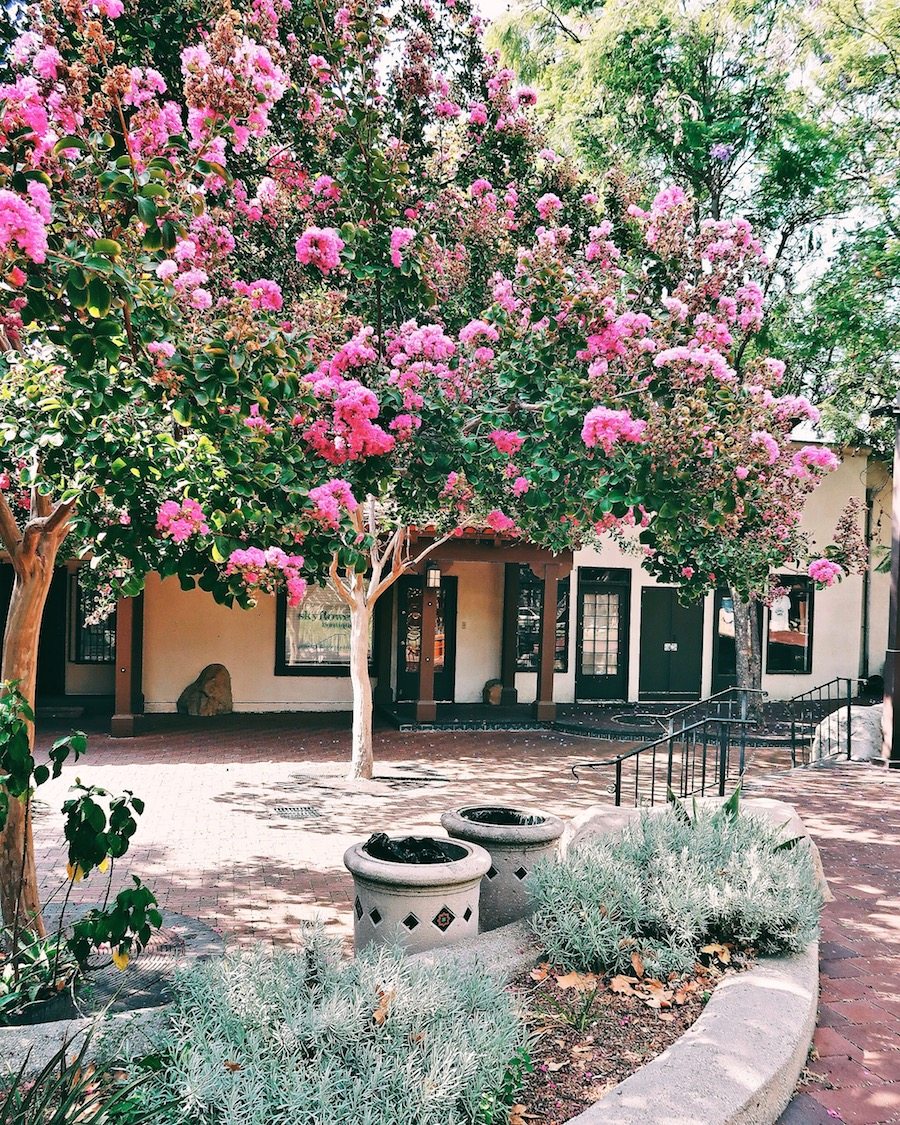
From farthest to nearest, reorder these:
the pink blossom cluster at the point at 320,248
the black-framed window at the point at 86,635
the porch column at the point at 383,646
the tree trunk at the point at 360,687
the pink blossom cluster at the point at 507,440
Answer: the porch column at the point at 383,646, the black-framed window at the point at 86,635, the tree trunk at the point at 360,687, the pink blossom cluster at the point at 507,440, the pink blossom cluster at the point at 320,248

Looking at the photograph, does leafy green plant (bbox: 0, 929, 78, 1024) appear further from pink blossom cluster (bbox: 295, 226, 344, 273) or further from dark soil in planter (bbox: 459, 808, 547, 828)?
pink blossom cluster (bbox: 295, 226, 344, 273)

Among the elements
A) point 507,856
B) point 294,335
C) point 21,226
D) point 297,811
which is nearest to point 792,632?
point 297,811

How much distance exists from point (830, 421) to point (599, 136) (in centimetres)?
642

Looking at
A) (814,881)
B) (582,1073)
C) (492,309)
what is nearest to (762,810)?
(814,881)

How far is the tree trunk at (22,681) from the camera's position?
15.1ft

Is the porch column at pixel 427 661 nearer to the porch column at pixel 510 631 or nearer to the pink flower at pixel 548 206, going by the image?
the porch column at pixel 510 631

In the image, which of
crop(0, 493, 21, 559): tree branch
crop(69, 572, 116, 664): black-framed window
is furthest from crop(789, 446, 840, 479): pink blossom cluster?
crop(69, 572, 116, 664): black-framed window

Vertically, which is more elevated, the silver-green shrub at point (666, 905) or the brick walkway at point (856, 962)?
the silver-green shrub at point (666, 905)

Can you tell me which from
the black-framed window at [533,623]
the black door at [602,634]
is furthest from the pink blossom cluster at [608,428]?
the black door at [602,634]

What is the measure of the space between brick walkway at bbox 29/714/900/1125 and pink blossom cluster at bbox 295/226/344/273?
303cm

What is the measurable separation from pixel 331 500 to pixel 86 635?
12.8m

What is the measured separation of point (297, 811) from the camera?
952 cm

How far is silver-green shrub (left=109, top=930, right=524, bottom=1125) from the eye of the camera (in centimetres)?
260

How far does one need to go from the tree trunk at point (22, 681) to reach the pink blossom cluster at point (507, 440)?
248 centimetres
